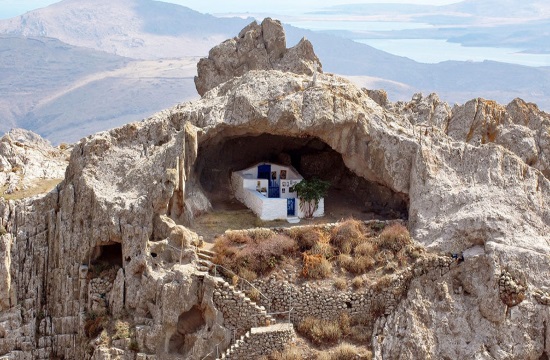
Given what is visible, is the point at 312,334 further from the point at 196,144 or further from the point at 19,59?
the point at 19,59

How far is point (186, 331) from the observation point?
93.6 feet

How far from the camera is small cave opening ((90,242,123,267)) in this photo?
30.4 m

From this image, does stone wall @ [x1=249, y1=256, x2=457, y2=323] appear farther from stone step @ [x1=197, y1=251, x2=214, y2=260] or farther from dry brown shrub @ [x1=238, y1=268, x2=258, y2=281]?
stone step @ [x1=197, y1=251, x2=214, y2=260]

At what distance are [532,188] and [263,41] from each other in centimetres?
2241

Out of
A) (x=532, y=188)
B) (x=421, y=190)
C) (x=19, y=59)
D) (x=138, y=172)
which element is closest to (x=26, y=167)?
(x=138, y=172)

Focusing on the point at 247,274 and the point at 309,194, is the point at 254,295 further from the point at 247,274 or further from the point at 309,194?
the point at 309,194

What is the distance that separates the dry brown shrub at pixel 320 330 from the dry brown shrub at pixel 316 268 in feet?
5.39

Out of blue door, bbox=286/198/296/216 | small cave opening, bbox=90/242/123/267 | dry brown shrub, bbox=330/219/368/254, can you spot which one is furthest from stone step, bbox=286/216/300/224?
small cave opening, bbox=90/242/123/267

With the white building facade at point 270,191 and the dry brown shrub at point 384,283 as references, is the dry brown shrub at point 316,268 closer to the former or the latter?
the dry brown shrub at point 384,283

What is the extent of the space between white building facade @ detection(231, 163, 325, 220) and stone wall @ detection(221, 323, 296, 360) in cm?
671

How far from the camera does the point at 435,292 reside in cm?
2823

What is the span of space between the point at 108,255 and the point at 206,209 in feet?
15.4

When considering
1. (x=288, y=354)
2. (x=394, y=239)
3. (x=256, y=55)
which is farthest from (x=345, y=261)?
(x=256, y=55)

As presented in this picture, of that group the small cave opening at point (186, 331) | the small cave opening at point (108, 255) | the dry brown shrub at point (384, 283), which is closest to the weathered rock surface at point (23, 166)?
the small cave opening at point (108, 255)
